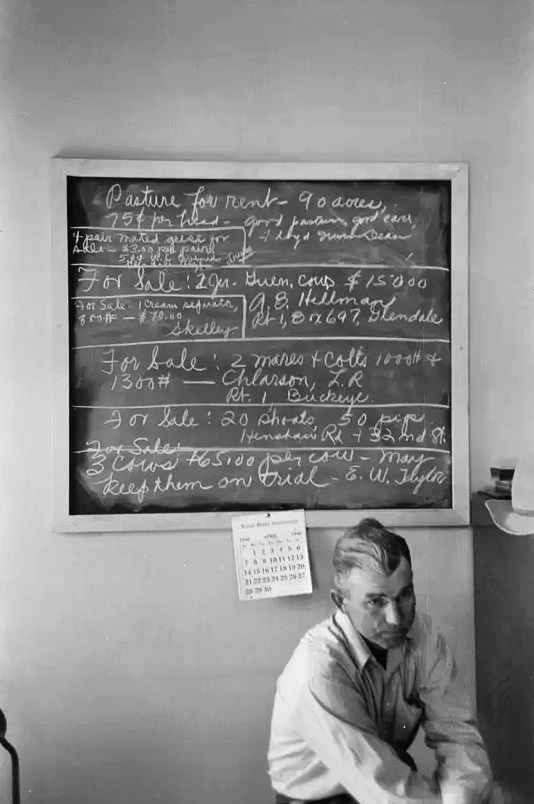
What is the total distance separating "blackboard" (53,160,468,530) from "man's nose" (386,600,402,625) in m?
0.50

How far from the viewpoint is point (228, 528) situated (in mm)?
2273

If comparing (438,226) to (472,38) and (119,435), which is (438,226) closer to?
(472,38)

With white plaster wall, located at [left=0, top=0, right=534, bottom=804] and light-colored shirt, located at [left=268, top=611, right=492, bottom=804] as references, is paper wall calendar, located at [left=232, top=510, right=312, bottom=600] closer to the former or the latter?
white plaster wall, located at [left=0, top=0, right=534, bottom=804]

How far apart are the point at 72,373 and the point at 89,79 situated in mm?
779

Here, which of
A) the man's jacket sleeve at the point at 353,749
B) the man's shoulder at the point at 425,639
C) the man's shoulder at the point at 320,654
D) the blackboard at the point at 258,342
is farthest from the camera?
the blackboard at the point at 258,342

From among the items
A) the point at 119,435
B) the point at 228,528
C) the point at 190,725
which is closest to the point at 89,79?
the point at 119,435

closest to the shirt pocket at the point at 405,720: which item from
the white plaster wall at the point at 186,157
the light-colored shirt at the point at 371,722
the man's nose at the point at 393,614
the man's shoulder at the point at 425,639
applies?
the light-colored shirt at the point at 371,722

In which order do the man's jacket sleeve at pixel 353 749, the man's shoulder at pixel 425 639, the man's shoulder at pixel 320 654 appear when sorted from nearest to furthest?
the man's jacket sleeve at pixel 353 749 < the man's shoulder at pixel 320 654 < the man's shoulder at pixel 425 639

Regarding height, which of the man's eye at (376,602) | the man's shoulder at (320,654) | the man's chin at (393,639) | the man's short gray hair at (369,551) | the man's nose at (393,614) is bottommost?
the man's shoulder at (320,654)

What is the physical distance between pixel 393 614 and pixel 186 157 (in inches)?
50.8

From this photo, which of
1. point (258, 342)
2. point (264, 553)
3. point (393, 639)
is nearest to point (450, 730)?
point (393, 639)

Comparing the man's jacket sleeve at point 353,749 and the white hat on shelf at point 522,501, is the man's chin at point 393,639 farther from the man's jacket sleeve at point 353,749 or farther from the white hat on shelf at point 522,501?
the white hat on shelf at point 522,501

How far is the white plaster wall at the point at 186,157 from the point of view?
2.26 metres

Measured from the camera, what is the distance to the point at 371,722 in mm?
1778
